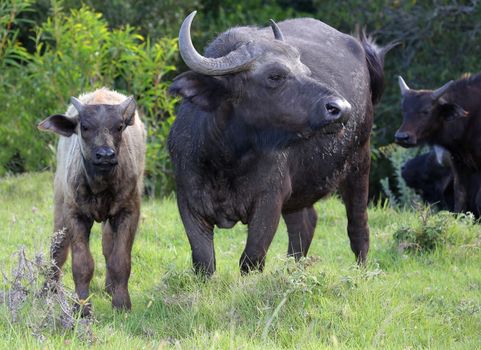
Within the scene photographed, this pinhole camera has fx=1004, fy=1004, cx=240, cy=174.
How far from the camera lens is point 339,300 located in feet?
23.4

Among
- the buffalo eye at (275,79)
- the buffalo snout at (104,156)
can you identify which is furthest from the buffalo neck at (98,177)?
the buffalo eye at (275,79)

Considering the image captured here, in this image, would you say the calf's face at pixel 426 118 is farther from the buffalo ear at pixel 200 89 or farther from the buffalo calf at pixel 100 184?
the buffalo ear at pixel 200 89

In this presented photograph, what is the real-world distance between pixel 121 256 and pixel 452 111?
258 inches

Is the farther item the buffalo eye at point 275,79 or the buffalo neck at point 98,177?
the buffalo neck at point 98,177

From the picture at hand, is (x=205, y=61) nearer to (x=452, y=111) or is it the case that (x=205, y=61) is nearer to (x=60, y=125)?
(x=60, y=125)

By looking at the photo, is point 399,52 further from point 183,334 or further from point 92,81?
point 183,334

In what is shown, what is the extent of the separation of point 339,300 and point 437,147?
695cm

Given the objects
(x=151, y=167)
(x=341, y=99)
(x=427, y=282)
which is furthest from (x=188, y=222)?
(x=151, y=167)

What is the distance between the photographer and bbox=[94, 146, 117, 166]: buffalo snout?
7.46m

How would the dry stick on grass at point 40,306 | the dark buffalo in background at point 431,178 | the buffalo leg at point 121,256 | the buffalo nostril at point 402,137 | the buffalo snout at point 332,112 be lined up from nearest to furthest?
the dry stick on grass at point 40,306 → the buffalo snout at point 332,112 → the buffalo leg at point 121,256 → the buffalo nostril at point 402,137 → the dark buffalo in background at point 431,178

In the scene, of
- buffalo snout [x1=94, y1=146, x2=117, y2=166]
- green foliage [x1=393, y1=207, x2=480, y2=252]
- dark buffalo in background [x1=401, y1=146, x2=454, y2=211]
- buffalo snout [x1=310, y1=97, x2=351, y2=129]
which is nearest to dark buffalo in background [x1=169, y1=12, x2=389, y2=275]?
buffalo snout [x1=310, y1=97, x2=351, y2=129]

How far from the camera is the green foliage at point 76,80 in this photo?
44.0ft

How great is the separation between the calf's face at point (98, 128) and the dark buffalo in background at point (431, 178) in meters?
7.83

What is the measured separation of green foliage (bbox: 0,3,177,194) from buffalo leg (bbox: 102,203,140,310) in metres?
5.35
